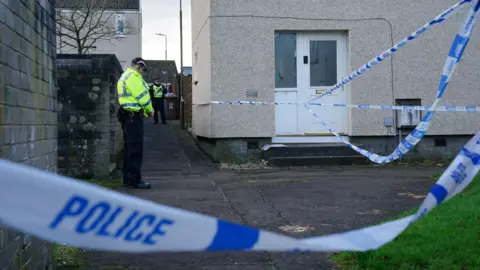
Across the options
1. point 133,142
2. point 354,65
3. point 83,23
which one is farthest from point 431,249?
point 83,23

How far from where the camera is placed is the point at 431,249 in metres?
4.20

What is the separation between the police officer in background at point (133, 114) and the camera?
771 cm

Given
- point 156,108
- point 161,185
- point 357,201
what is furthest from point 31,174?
point 156,108

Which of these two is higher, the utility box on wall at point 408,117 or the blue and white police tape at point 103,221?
the utility box on wall at point 408,117

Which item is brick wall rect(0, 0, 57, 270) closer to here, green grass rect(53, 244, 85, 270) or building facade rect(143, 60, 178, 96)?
green grass rect(53, 244, 85, 270)

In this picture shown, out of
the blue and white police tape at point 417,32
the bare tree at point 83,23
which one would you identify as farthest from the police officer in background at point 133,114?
the bare tree at point 83,23

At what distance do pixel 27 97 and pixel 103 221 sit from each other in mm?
2321

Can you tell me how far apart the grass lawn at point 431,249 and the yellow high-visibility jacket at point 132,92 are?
430cm

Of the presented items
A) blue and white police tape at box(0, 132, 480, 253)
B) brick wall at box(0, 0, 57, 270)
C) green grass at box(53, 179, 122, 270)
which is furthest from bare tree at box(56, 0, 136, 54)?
blue and white police tape at box(0, 132, 480, 253)

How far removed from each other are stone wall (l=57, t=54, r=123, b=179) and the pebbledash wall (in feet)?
8.55

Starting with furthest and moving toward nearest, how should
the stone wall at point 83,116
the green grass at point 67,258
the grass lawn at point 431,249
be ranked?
1. the stone wall at point 83,116
2. the green grass at point 67,258
3. the grass lawn at point 431,249

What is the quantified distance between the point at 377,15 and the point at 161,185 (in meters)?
A: 5.95

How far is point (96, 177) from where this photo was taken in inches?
347

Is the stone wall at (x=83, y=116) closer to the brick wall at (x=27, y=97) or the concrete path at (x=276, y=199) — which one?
the concrete path at (x=276, y=199)
